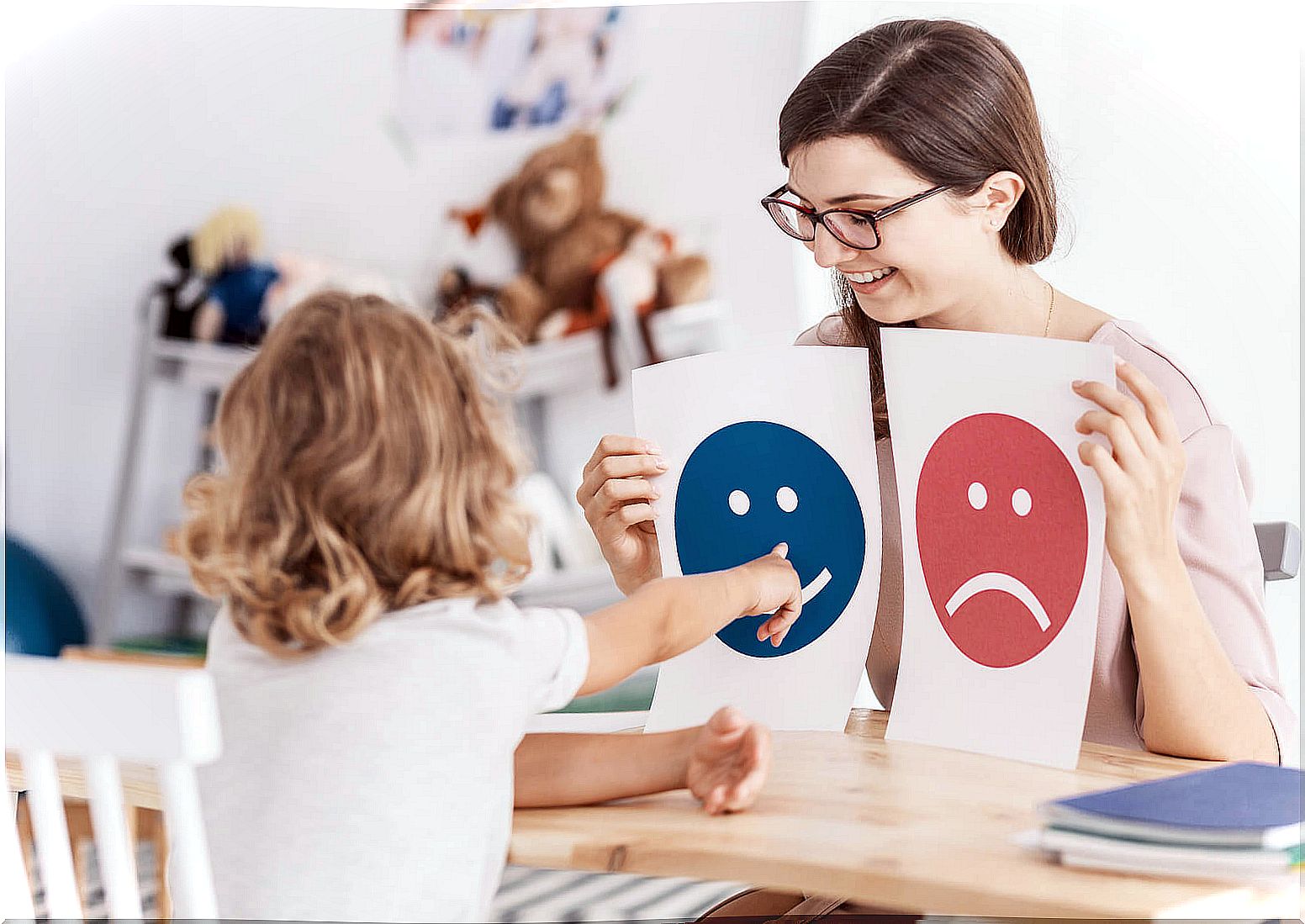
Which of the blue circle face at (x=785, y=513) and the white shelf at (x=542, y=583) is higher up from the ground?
the blue circle face at (x=785, y=513)

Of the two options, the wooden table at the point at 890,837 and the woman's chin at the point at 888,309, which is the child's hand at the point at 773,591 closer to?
the wooden table at the point at 890,837

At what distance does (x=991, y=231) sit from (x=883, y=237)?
13 cm

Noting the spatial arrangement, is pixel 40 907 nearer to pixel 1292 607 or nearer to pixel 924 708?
pixel 924 708

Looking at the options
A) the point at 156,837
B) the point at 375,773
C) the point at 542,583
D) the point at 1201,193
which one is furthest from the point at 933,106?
the point at 542,583

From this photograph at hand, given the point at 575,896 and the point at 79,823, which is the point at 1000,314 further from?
the point at 79,823

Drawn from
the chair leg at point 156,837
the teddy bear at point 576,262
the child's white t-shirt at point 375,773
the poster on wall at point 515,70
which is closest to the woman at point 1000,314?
the child's white t-shirt at point 375,773

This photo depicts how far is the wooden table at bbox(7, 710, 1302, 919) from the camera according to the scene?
0.67 meters

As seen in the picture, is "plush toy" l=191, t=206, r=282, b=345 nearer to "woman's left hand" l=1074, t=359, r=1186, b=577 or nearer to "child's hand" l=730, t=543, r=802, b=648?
"child's hand" l=730, t=543, r=802, b=648

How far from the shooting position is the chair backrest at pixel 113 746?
2.01 feet

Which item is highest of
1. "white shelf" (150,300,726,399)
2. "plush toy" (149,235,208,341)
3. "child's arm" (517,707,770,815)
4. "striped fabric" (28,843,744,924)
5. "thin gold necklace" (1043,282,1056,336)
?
"plush toy" (149,235,208,341)

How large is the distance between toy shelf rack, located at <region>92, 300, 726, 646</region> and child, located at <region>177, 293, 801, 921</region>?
7.41 ft

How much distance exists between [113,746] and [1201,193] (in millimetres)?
1985

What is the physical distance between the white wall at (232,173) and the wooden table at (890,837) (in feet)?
7.81

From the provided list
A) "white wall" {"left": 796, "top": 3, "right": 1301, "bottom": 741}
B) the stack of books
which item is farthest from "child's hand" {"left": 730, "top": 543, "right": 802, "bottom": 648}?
"white wall" {"left": 796, "top": 3, "right": 1301, "bottom": 741}
